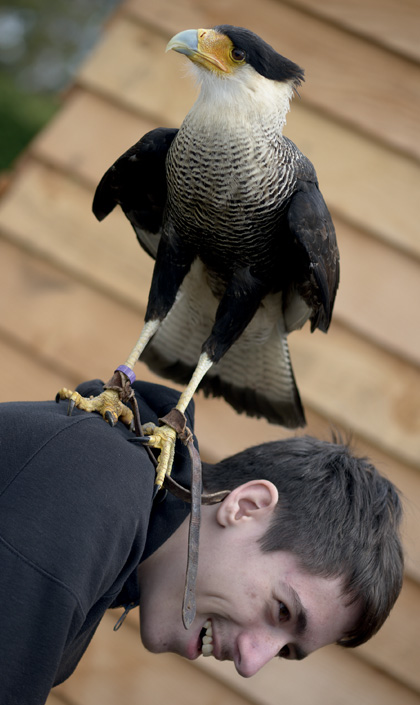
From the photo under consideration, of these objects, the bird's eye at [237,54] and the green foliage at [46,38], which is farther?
the green foliage at [46,38]

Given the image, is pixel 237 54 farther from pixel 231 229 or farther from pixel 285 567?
pixel 285 567

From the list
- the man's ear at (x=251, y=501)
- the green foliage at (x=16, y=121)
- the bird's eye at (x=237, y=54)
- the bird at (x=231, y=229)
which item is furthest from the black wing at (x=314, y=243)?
the green foliage at (x=16, y=121)

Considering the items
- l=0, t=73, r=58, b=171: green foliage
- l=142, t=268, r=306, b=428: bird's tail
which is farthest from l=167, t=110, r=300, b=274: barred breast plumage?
l=0, t=73, r=58, b=171: green foliage

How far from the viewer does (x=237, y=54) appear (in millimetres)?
1540

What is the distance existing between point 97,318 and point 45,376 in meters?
0.30

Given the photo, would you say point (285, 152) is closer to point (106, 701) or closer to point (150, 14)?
point (150, 14)

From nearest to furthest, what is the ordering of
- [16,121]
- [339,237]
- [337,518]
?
[337,518] → [339,237] → [16,121]

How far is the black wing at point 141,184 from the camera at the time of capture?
1782 millimetres

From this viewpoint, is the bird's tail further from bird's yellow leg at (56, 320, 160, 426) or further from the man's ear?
the man's ear

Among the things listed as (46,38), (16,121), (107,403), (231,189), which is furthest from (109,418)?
(46,38)

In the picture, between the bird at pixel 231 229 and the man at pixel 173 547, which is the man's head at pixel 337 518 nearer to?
the man at pixel 173 547

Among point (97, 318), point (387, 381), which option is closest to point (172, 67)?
point (97, 318)

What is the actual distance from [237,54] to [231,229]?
0.38 metres

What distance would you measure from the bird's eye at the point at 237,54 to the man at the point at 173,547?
803 mm
